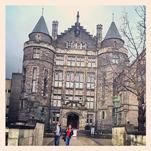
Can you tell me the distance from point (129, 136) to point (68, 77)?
1642 centimetres

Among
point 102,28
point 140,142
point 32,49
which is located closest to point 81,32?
point 102,28

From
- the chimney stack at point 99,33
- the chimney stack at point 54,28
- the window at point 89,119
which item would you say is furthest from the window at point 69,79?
the chimney stack at point 99,33

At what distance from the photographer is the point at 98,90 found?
24.6m

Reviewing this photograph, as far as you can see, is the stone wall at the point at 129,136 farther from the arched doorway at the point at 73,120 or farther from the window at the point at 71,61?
the window at the point at 71,61

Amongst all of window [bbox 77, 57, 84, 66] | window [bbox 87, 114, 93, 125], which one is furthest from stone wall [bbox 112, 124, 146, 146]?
window [bbox 77, 57, 84, 66]

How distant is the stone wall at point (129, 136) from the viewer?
9.05 m

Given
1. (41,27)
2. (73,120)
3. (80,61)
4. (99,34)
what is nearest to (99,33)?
(99,34)

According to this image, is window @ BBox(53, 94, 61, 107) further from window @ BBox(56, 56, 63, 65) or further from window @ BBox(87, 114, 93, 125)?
window @ BBox(56, 56, 63, 65)

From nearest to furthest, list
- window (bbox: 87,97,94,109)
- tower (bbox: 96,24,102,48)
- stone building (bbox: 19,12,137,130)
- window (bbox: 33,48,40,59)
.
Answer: stone building (bbox: 19,12,137,130)
window (bbox: 33,48,40,59)
window (bbox: 87,97,94,109)
tower (bbox: 96,24,102,48)

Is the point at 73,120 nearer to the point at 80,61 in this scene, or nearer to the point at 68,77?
the point at 68,77

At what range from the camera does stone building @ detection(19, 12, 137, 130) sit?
22953 millimetres

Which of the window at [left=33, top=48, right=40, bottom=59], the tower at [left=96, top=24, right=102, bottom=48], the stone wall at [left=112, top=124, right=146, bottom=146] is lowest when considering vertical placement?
the stone wall at [left=112, top=124, right=146, bottom=146]

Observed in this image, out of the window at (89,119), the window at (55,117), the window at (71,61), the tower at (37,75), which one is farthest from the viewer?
the window at (71,61)

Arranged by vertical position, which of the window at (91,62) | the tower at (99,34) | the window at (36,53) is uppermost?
the tower at (99,34)
